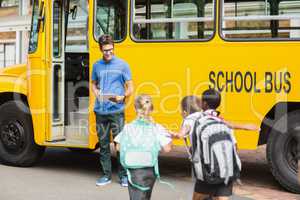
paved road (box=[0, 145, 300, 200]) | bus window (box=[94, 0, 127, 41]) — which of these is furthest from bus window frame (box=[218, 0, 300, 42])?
paved road (box=[0, 145, 300, 200])

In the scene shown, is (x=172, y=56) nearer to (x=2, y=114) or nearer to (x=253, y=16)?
(x=253, y=16)

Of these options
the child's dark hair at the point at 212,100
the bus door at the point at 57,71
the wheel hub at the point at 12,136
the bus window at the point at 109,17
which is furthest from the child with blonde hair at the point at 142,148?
the wheel hub at the point at 12,136

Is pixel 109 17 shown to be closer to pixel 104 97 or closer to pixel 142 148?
pixel 104 97

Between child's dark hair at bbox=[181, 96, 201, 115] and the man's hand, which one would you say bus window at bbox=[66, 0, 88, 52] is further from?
child's dark hair at bbox=[181, 96, 201, 115]

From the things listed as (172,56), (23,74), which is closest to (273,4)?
(172,56)

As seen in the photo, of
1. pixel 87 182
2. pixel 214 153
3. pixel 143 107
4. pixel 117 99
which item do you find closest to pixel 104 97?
pixel 117 99

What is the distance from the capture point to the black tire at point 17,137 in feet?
28.0

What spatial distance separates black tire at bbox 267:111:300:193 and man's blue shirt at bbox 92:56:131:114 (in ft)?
6.46

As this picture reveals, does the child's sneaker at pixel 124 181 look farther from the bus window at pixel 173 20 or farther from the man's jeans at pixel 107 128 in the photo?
the bus window at pixel 173 20

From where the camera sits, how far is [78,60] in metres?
8.74

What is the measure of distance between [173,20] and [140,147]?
300 cm

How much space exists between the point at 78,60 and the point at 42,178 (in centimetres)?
188

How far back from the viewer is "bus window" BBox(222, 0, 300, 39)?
7.14m

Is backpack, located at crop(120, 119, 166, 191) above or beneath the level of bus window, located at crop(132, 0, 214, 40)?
beneath
